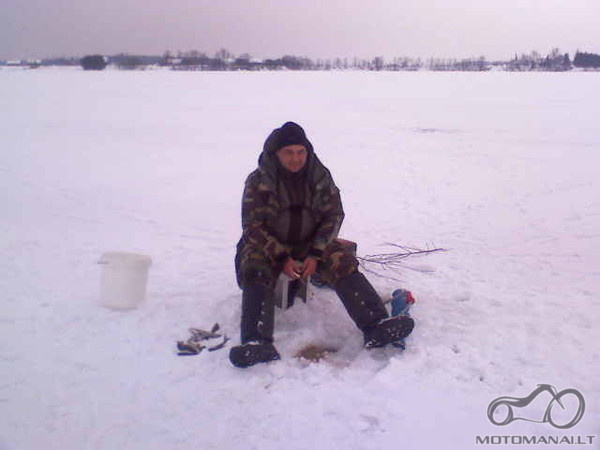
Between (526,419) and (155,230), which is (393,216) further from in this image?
(526,419)

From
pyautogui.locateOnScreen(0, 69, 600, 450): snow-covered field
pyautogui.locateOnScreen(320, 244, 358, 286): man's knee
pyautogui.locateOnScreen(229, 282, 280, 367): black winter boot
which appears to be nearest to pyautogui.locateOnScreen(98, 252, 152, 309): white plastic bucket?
pyautogui.locateOnScreen(0, 69, 600, 450): snow-covered field

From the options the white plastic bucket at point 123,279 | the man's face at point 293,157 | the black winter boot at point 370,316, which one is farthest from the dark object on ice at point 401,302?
the white plastic bucket at point 123,279

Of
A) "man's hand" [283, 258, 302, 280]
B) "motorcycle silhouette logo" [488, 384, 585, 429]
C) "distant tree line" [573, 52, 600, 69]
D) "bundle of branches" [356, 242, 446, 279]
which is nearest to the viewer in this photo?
"motorcycle silhouette logo" [488, 384, 585, 429]

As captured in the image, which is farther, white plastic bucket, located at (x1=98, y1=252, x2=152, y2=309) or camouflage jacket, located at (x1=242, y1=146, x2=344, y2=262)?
white plastic bucket, located at (x1=98, y1=252, x2=152, y2=309)

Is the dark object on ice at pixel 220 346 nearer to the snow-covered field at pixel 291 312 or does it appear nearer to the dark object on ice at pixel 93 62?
the snow-covered field at pixel 291 312

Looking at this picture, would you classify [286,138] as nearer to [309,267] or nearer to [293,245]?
[293,245]

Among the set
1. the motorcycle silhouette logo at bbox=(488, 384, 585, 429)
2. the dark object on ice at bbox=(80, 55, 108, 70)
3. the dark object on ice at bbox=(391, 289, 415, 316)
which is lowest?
the motorcycle silhouette logo at bbox=(488, 384, 585, 429)

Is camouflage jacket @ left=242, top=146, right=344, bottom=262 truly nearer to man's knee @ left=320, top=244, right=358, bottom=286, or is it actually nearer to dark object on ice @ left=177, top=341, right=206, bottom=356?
man's knee @ left=320, top=244, right=358, bottom=286

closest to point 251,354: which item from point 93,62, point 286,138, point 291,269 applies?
point 291,269

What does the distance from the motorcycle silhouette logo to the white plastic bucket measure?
2602 mm

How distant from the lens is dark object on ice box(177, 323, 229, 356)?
11.3 ft

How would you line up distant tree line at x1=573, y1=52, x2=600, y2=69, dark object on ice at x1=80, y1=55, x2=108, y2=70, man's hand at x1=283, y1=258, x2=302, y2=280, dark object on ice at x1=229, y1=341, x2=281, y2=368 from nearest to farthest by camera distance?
dark object on ice at x1=229, y1=341, x2=281, y2=368 → man's hand at x1=283, y1=258, x2=302, y2=280 → dark object on ice at x1=80, y1=55, x2=108, y2=70 → distant tree line at x1=573, y1=52, x2=600, y2=69

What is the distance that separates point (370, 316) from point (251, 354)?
0.81 m

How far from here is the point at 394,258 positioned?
520cm
